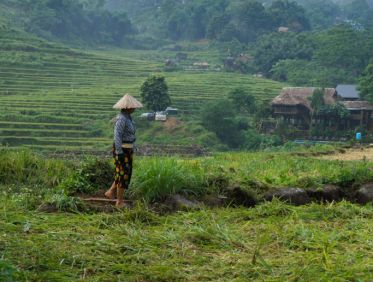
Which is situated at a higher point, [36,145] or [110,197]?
[110,197]

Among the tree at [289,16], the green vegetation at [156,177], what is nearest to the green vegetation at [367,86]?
the green vegetation at [156,177]

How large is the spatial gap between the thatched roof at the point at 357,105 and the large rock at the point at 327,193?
3001 cm

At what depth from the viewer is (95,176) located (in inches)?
294

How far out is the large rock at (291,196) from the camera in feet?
23.5

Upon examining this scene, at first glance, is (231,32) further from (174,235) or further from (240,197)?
(174,235)

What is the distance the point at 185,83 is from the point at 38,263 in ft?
150

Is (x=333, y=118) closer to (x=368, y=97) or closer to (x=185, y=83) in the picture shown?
(x=368, y=97)

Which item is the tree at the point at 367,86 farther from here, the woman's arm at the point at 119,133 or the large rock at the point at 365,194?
the woman's arm at the point at 119,133

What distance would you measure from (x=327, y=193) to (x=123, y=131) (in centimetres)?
287

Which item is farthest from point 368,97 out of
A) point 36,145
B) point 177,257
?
point 177,257

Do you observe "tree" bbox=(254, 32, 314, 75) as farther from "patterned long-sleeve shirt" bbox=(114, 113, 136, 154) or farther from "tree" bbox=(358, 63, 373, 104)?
"patterned long-sleeve shirt" bbox=(114, 113, 136, 154)

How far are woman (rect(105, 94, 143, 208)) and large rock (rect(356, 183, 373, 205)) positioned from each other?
122 inches

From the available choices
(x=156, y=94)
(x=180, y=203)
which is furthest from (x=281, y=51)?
(x=180, y=203)

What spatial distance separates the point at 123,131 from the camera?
679 cm
